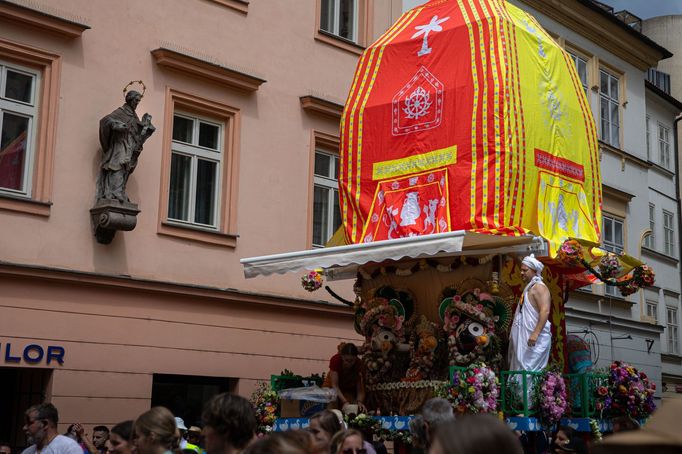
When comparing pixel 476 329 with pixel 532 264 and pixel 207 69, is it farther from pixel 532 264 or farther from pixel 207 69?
pixel 207 69

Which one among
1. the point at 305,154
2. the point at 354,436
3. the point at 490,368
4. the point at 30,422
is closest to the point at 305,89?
the point at 305,154

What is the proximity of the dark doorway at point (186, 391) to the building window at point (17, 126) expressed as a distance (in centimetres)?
342

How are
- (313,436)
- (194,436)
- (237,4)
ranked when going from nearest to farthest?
(313,436), (194,436), (237,4)

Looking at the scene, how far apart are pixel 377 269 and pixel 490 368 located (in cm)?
257

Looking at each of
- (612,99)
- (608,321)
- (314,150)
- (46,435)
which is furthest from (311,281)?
(612,99)

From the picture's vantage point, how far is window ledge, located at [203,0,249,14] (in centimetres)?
1641

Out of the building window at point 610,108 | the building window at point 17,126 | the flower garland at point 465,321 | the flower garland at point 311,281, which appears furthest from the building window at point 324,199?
the building window at point 610,108

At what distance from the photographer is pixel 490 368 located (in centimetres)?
1138

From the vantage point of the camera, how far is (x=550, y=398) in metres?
10.9

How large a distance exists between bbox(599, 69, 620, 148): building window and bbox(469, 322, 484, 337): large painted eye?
15.5 meters

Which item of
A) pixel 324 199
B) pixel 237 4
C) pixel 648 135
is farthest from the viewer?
pixel 648 135

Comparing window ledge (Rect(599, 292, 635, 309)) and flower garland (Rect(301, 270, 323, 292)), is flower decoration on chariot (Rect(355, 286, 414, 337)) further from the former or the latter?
window ledge (Rect(599, 292, 635, 309))

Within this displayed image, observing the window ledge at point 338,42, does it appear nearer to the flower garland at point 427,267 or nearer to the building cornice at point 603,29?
the flower garland at point 427,267

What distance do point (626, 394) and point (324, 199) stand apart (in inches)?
289
